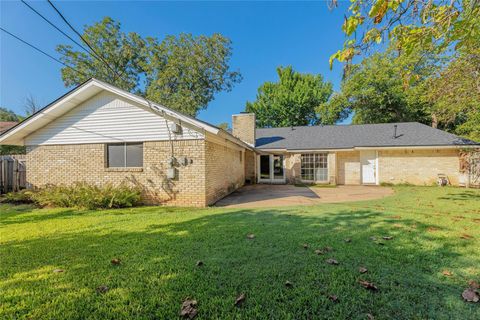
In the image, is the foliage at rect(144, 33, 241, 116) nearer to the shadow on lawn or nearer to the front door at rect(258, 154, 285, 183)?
the front door at rect(258, 154, 285, 183)

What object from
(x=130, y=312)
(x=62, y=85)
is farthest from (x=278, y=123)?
(x=130, y=312)

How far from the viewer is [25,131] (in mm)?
8344

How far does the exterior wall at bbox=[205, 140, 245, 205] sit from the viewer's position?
7.68 metres

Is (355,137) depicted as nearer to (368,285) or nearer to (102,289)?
(368,285)

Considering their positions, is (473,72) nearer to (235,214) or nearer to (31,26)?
(235,214)

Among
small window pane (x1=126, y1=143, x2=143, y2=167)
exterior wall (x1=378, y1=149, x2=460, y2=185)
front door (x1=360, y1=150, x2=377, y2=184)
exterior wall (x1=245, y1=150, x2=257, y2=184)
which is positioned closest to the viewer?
small window pane (x1=126, y1=143, x2=143, y2=167)

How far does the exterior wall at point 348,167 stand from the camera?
1415 cm

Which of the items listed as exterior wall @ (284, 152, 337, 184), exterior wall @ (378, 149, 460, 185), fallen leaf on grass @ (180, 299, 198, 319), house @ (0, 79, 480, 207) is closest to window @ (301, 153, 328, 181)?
exterior wall @ (284, 152, 337, 184)

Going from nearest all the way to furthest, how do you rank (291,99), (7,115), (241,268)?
(241,268)
(291,99)
(7,115)

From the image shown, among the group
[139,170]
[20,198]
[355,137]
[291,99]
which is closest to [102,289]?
[139,170]

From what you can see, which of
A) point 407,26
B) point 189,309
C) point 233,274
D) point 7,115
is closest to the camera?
point 189,309

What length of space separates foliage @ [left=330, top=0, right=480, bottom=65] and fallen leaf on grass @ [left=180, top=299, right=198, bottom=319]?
3.28 metres

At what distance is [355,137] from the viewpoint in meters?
15.2

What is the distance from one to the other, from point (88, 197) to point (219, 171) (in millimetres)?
4713
